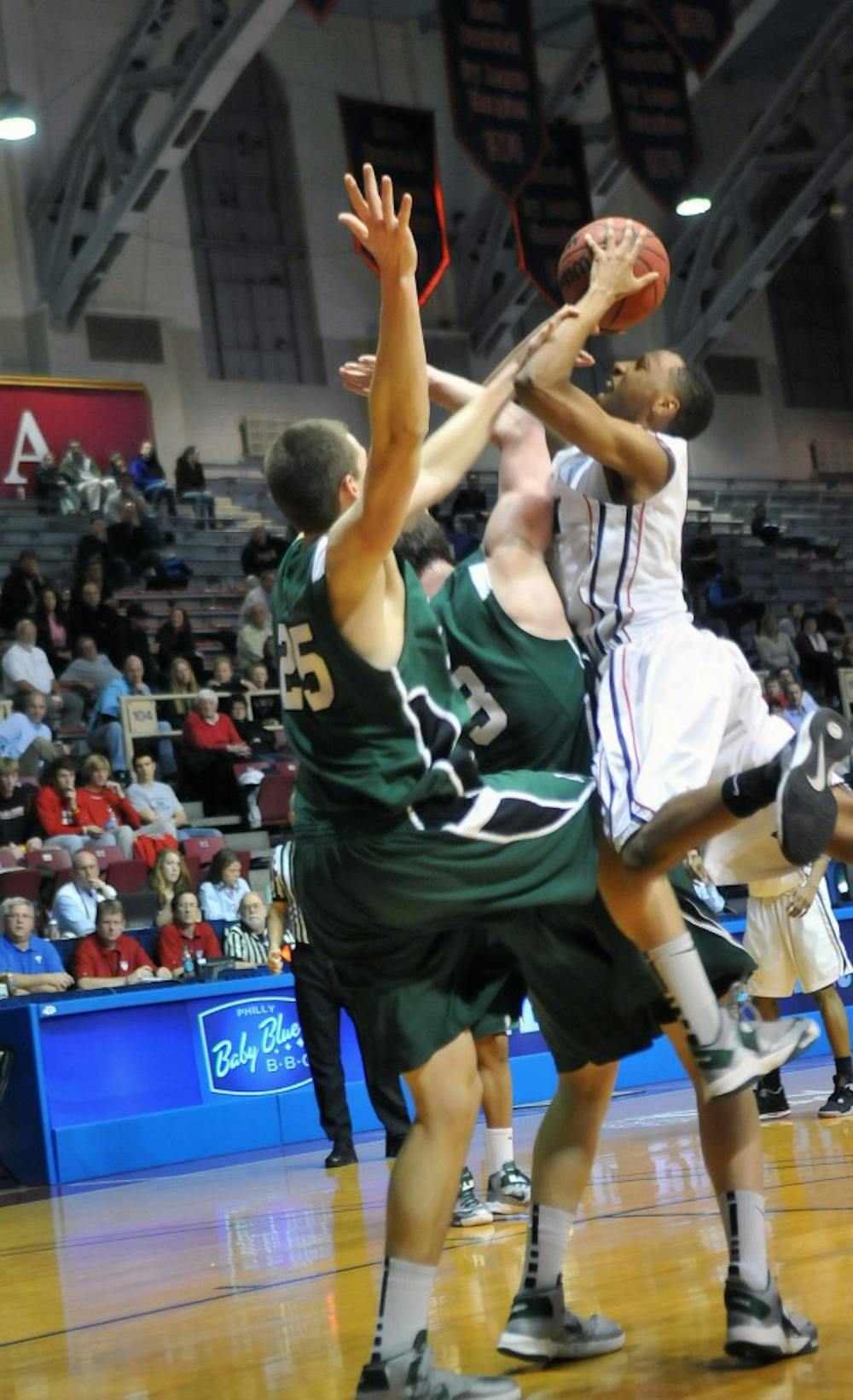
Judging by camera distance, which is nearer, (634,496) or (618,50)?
(634,496)

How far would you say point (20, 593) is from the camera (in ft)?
56.6

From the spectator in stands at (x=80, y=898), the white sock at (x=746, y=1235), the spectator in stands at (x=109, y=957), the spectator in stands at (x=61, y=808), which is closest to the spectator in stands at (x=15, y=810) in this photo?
the spectator in stands at (x=61, y=808)

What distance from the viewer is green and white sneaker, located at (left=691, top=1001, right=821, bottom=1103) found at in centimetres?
358

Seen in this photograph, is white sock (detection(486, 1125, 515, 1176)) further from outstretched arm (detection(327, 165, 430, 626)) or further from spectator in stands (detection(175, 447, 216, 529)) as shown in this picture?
spectator in stands (detection(175, 447, 216, 529))

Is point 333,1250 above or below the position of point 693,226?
below

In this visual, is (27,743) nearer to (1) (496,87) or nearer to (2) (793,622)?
(1) (496,87)

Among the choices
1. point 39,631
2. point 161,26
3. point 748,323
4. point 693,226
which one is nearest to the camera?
point 39,631

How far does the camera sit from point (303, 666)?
3.46m

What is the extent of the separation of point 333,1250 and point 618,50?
1764cm

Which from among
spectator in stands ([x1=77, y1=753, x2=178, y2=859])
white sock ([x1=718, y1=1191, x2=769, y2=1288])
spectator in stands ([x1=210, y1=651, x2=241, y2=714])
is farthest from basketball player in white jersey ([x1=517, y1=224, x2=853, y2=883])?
spectator in stands ([x1=210, y1=651, x2=241, y2=714])

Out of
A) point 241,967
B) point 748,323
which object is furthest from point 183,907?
point 748,323

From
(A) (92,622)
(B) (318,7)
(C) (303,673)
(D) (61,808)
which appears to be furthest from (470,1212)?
(B) (318,7)

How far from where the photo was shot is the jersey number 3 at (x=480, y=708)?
402cm

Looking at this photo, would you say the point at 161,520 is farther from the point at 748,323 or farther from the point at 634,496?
the point at 634,496
